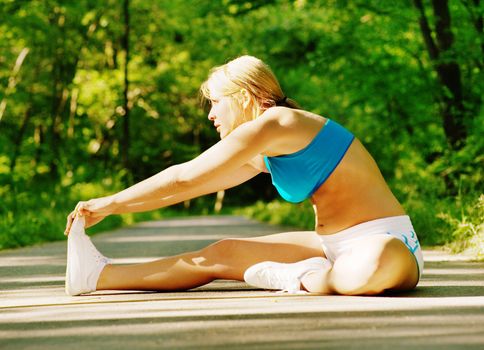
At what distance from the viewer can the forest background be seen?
15.5 metres

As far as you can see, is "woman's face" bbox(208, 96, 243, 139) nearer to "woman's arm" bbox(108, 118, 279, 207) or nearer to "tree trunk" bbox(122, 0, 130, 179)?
"woman's arm" bbox(108, 118, 279, 207)

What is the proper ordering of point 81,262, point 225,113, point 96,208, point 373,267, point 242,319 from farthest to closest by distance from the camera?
point 81,262, point 225,113, point 96,208, point 373,267, point 242,319

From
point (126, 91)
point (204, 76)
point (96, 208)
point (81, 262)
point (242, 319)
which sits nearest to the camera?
point (242, 319)

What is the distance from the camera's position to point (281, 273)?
5.99m

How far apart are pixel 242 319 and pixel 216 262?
61.3 inches

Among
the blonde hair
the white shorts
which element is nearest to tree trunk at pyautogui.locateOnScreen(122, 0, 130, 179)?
the blonde hair

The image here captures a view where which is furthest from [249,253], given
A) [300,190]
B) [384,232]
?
[384,232]

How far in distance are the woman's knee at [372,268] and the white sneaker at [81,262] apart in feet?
4.83

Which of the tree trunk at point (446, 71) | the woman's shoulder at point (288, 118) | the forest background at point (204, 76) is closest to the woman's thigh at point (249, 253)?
the woman's shoulder at point (288, 118)

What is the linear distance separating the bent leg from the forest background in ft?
5.66

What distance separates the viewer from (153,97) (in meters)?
48.1

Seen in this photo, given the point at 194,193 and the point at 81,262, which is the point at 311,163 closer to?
the point at 194,193

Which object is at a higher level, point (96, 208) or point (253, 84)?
point (253, 84)

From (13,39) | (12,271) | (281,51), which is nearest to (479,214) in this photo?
(12,271)
